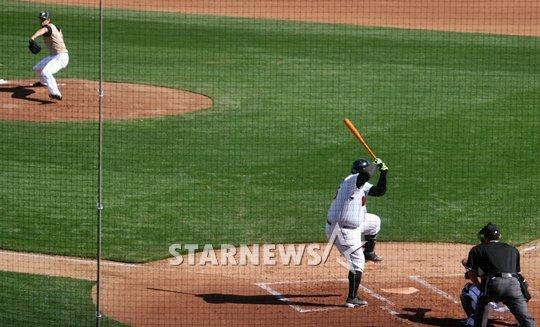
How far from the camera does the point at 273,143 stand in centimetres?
1898

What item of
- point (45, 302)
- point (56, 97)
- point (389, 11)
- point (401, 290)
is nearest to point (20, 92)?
point (56, 97)

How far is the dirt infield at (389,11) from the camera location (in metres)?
32.5

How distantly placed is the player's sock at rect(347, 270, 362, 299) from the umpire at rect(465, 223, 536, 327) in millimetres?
1326

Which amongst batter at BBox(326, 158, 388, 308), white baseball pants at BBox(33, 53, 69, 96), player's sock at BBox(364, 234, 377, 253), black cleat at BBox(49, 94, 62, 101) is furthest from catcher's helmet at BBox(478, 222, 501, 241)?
black cleat at BBox(49, 94, 62, 101)

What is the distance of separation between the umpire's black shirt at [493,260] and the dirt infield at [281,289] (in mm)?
943

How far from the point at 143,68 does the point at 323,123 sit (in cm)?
602

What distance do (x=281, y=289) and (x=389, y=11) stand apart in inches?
911

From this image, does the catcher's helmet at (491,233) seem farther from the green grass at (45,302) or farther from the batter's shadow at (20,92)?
the batter's shadow at (20,92)

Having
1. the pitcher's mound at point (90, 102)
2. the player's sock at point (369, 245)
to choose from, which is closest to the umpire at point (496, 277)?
the player's sock at point (369, 245)

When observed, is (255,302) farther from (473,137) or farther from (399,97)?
(399,97)

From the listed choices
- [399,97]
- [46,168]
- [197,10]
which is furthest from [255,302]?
[197,10]

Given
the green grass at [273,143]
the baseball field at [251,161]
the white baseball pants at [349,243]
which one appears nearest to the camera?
the white baseball pants at [349,243]

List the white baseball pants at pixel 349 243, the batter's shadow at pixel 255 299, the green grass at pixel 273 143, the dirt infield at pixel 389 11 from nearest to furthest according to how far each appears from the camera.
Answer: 1. the white baseball pants at pixel 349 243
2. the batter's shadow at pixel 255 299
3. the green grass at pixel 273 143
4. the dirt infield at pixel 389 11

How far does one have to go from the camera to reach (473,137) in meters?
19.7
